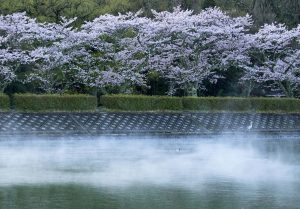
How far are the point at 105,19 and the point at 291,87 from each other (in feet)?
32.4

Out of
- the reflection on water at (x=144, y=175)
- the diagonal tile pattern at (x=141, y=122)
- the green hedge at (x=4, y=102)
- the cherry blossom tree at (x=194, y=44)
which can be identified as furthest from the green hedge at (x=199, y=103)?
the reflection on water at (x=144, y=175)

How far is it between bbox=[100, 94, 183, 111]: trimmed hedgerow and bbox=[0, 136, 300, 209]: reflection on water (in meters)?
4.90

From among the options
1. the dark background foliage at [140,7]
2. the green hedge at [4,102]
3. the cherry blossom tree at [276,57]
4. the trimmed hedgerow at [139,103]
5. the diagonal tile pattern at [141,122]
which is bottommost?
the diagonal tile pattern at [141,122]

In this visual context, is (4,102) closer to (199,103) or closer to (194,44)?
(199,103)

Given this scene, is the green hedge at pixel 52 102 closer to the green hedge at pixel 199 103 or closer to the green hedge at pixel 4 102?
the green hedge at pixel 4 102

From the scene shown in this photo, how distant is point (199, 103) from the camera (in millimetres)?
26547

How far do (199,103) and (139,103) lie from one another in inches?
102

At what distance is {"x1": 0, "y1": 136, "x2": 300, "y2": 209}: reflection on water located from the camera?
927cm

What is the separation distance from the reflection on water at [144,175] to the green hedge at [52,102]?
3.63 m

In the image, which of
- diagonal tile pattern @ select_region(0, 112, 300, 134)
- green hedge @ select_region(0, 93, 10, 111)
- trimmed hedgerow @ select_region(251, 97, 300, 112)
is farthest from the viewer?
trimmed hedgerow @ select_region(251, 97, 300, 112)

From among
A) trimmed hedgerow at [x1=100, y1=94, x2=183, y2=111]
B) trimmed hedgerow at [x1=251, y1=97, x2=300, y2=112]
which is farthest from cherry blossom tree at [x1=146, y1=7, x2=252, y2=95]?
trimmed hedgerow at [x1=100, y1=94, x2=183, y2=111]

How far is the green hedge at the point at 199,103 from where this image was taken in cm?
2541

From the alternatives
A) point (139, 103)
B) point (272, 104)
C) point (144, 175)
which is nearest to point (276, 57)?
point (272, 104)

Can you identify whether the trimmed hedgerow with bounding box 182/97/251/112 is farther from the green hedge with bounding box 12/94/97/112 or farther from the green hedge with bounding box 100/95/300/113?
the green hedge with bounding box 12/94/97/112
